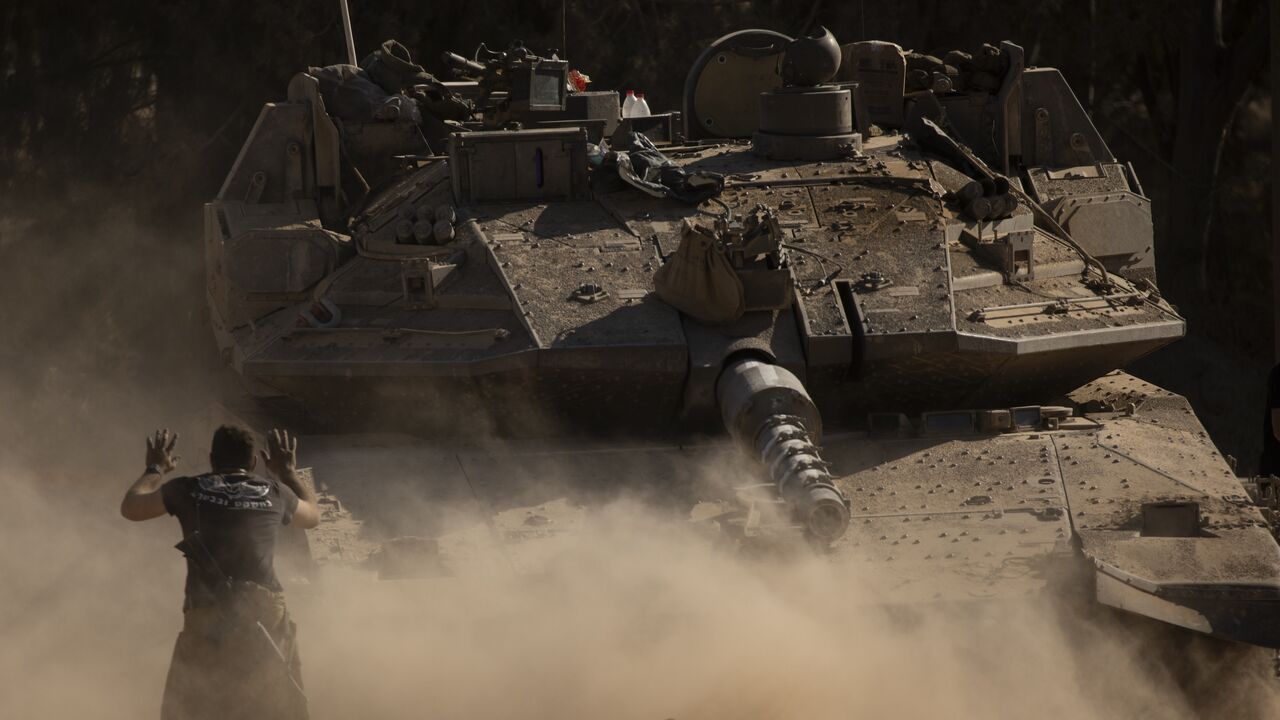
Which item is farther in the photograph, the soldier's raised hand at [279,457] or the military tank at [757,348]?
the military tank at [757,348]

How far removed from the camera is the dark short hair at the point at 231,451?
7.13 meters

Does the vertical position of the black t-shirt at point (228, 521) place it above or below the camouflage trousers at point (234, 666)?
above

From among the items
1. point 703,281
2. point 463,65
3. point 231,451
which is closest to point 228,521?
point 231,451

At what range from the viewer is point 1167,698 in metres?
7.50

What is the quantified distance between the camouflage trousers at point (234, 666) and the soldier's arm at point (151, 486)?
427 millimetres

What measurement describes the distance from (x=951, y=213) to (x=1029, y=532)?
2.74 m

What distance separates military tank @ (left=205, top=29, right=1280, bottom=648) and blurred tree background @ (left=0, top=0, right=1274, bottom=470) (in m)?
10.0

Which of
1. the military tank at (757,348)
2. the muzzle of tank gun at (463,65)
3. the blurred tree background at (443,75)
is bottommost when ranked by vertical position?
the blurred tree background at (443,75)

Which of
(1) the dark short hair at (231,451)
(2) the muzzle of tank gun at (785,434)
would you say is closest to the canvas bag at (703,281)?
(2) the muzzle of tank gun at (785,434)

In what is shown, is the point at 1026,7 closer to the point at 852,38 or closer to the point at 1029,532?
the point at 852,38

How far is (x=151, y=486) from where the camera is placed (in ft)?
23.6

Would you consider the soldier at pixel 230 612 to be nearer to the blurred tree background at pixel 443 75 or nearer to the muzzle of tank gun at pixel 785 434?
the muzzle of tank gun at pixel 785 434

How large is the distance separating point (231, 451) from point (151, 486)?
36 centimetres

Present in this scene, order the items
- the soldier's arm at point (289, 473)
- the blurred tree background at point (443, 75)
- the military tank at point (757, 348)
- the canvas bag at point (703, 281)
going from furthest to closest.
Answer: the blurred tree background at point (443, 75) < the canvas bag at point (703, 281) < the military tank at point (757, 348) < the soldier's arm at point (289, 473)
